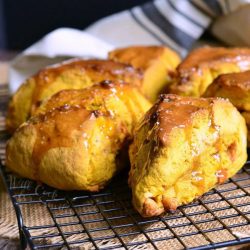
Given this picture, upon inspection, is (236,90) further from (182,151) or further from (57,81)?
(57,81)

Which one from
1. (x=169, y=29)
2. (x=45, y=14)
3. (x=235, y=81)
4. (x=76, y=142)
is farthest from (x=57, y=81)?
(x=45, y=14)

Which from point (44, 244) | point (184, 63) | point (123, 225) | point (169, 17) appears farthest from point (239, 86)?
point (169, 17)

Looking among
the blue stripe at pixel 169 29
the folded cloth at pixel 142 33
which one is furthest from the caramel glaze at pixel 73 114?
the blue stripe at pixel 169 29

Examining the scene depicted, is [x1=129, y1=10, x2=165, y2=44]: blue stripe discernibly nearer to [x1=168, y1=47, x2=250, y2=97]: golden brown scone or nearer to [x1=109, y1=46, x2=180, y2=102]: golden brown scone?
[x1=109, y1=46, x2=180, y2=102]: golden brown scone

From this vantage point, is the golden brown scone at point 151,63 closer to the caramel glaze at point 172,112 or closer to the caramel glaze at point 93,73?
the caramel glaze at point 93,73

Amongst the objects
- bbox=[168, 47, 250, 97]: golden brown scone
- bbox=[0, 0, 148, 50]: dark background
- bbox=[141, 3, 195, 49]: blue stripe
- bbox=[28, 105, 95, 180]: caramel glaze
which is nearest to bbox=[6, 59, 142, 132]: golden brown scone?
bbox=[168, 47, 250, 97]: golden brown scone

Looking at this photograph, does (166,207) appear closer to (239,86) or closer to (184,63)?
(239,86)
